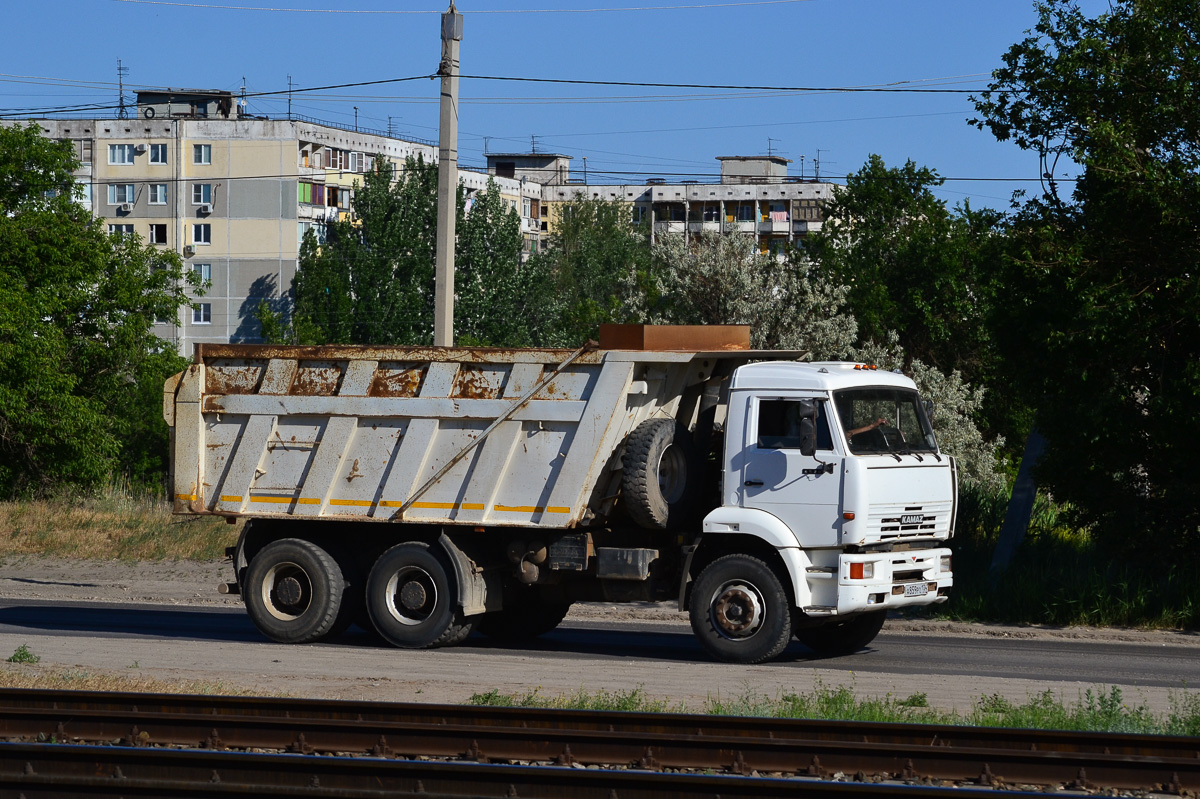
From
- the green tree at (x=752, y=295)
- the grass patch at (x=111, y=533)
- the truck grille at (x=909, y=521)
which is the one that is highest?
the green tree at (x=752, y=295)

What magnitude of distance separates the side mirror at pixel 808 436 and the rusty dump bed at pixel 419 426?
4.73 feet

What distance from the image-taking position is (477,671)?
12516mm

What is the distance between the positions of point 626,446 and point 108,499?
1870 cm

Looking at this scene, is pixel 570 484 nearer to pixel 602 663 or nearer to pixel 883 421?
pixel 602 663

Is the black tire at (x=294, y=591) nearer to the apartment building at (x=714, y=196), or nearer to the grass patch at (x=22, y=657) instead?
the grass patch at (x=22, y=657)

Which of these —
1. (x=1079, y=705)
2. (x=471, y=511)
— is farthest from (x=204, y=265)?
(x=1079, y=705)

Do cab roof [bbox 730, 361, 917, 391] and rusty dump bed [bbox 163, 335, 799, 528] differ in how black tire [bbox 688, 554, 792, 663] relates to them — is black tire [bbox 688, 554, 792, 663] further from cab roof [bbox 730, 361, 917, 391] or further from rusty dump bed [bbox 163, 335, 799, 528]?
cab roof [bbox 730, 361, 917, 391]

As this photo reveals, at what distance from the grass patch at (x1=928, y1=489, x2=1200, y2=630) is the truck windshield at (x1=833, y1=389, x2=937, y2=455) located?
426 cm

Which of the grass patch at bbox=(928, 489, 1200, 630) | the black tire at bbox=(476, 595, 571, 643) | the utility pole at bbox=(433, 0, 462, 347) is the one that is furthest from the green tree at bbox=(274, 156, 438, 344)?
the black tire at bbox=(476, 595, 571, 643)

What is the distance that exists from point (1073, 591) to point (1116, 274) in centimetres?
386

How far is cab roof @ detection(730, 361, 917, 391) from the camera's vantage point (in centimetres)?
1258

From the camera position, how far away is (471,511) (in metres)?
13.3

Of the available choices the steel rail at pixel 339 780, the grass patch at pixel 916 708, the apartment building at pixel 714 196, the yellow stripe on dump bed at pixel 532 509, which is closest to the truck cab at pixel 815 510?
the yellow stripe on dump bed at pixel 532 509

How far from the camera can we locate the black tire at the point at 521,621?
15.0 m
